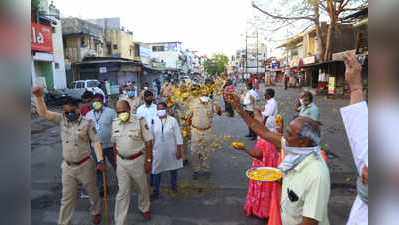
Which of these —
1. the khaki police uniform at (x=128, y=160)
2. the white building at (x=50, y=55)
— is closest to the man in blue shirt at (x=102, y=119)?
the khaki police uniform at (x=128, y=160)

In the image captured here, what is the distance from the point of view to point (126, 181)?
15.7 feet

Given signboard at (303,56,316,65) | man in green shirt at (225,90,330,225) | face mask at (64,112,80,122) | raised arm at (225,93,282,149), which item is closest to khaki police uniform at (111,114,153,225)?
face mask at (64,112,80,122)

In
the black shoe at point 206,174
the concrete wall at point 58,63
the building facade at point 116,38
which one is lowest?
the black shoe at point 206,174

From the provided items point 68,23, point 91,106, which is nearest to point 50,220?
point 91,106

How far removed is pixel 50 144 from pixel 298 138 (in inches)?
391

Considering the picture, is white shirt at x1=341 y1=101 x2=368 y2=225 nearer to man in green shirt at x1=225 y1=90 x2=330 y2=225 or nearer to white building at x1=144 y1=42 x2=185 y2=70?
man in green shirt at x1=225 y1=90 x2=330 y2=225

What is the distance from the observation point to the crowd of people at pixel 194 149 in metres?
2.33

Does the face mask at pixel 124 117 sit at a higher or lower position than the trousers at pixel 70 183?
higher

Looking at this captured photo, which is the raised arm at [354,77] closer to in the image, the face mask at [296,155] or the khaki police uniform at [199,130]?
the face mask at [296,155]

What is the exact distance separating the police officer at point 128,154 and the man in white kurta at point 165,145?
102cm

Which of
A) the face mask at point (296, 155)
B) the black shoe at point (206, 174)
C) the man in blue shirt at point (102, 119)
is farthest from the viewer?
the black shoe at point (206, 174)

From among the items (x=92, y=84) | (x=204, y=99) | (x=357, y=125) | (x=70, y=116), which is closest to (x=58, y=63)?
(x=92, y=84)

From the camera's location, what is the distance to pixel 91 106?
6250 mm

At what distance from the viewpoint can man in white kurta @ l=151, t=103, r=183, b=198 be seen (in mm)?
6035
